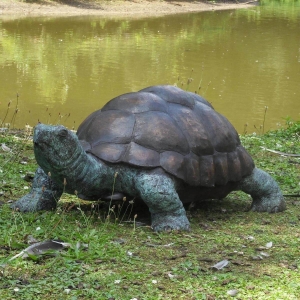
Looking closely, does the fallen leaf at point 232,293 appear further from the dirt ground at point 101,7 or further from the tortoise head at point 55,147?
the dirt ground at point 101,7

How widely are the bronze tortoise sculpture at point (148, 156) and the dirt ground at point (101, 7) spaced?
73.1 ft

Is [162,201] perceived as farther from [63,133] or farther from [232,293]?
[232,293]

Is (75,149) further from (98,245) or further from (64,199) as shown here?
(64,199)

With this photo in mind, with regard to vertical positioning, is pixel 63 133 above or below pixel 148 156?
above

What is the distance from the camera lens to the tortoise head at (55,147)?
3934mm

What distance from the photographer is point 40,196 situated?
4520mm

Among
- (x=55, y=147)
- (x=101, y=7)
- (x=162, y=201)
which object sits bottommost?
(x=101, y=7)

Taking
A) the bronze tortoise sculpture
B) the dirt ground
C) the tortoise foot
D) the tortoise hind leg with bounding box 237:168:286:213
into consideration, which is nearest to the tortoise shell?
the bronze tortoise sculpture

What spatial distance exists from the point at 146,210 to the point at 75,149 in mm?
1049

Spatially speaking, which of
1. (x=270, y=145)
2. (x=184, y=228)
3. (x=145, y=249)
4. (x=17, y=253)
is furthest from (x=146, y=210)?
(x=270, y=145)

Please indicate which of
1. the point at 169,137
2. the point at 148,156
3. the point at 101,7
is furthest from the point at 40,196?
the point at 101,7

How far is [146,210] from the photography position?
493 centimetres

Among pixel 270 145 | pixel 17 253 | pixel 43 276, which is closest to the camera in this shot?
pixel 43 276

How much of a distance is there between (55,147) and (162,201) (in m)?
0.86
